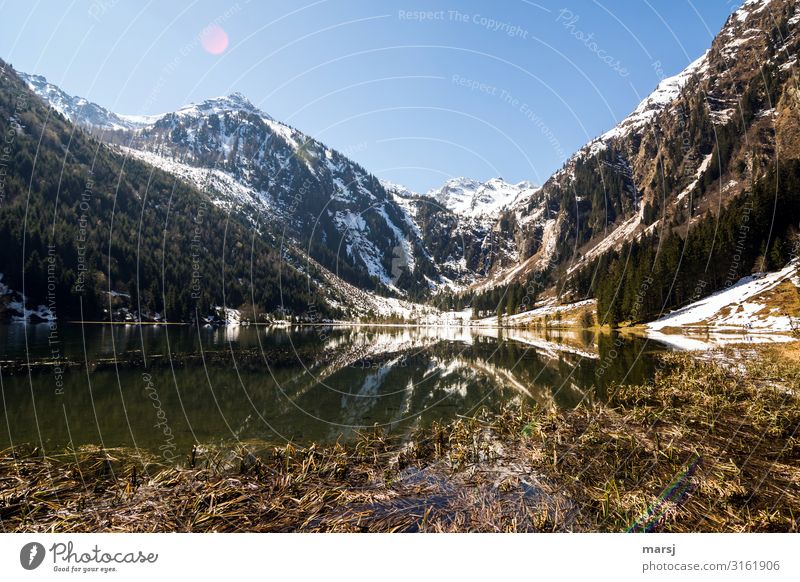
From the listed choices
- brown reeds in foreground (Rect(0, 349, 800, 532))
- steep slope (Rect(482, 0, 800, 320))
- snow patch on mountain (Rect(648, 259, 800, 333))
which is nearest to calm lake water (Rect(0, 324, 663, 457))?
brown reeds in foreground (Rect(0, 349, 800, 532))

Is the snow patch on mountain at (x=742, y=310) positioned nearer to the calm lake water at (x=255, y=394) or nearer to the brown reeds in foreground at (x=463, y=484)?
the calm lake water at (x=255, y=394)

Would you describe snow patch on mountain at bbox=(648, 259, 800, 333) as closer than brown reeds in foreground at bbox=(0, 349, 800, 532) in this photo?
No

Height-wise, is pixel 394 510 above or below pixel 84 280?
below

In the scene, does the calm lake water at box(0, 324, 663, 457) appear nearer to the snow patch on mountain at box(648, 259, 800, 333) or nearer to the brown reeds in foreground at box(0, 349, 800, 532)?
the brown reeds in foreground at box(0, 349, 800, 532)

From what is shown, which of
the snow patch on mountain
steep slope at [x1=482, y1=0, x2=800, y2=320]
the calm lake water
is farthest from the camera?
steep slope at [x1=482, y1=0, x2=800, y2=320]

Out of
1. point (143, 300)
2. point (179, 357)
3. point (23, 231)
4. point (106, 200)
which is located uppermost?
point (106, 200)

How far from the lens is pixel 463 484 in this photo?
25.9 ft

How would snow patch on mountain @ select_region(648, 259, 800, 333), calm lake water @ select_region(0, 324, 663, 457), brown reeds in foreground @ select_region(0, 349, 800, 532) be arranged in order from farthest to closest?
1. snow patch on mountain @ select_region(648, 259, 800, 333)
2. calm lake water @ select_region(0, 324, 663, 457)
3. brown reeds in foreground @ select_region(0, 349, 800, 532)

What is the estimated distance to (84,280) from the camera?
11206 cm

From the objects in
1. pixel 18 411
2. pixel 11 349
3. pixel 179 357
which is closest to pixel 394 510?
pixel 18 411

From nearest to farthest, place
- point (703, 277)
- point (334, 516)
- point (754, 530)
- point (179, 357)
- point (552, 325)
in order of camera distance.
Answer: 1. point (754, 530)
2. point (334, 516)
3. point (179, 357)
4. point (703, 277)
5. point (552, 325)

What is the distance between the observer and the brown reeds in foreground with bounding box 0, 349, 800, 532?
20.2 feet

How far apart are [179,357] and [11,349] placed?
17.5 m

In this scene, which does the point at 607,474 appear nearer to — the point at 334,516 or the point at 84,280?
the point at 334,516
